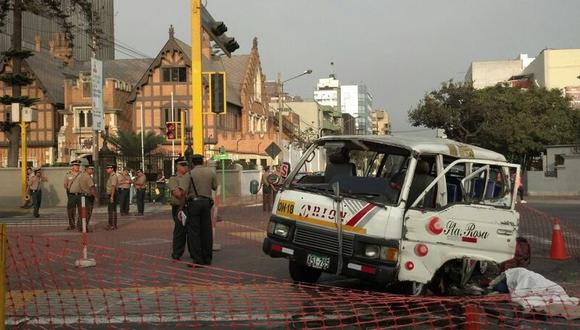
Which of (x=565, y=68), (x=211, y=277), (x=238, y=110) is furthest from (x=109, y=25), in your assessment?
(x=565, y=68)

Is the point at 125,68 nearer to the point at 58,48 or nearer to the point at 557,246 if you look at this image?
the point at 58,48

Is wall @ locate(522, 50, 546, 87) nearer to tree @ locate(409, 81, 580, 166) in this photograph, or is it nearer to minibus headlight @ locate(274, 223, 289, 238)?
tree @ locate(409, 81, 580, 166)

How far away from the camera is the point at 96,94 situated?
2520 centimetres

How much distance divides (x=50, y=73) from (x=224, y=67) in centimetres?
1444

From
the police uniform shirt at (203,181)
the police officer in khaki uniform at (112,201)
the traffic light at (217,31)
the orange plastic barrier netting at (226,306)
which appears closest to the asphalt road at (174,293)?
the orange plastic barrier netting at (226,306)

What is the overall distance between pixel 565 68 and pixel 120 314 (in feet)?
241

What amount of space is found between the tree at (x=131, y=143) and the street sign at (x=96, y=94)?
1662 cm

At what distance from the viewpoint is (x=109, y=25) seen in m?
37.8

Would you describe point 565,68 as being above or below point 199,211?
above

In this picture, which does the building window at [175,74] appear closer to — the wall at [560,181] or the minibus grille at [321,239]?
the wall at [560,181]

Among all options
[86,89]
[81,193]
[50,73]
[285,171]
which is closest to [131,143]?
[86,89]

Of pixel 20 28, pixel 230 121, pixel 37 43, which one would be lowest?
pixel 230 121

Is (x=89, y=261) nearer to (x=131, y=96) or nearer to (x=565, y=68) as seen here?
(x=131, y=96)

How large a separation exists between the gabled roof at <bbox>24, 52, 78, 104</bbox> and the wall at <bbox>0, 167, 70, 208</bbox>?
25089mm
